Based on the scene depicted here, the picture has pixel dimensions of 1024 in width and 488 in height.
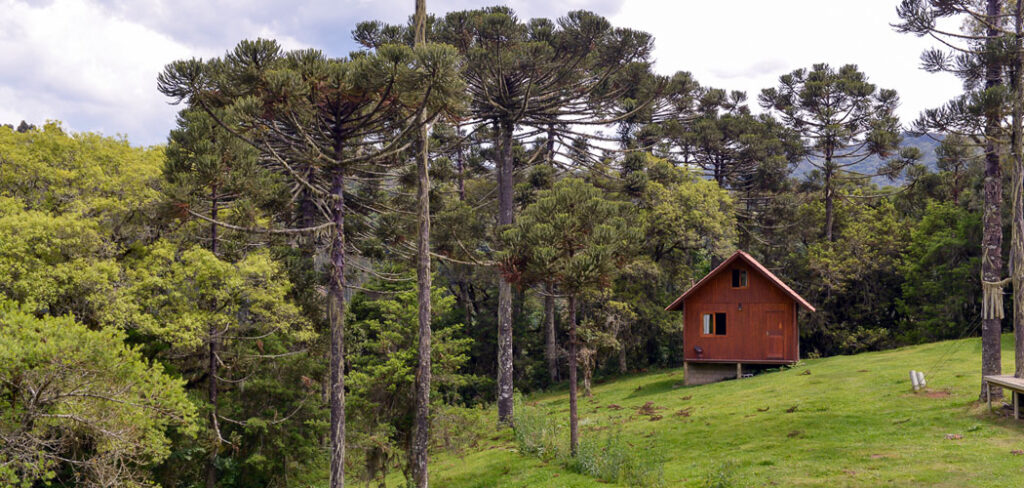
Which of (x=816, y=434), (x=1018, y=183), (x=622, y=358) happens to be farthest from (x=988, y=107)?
(x=622, y=358)

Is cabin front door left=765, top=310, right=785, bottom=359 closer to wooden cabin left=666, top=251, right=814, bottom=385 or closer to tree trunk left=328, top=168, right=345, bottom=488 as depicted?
wooden cabin left=666, top=251, right=814, bottom=385

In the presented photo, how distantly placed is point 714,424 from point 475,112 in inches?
611

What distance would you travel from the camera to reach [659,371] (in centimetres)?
4031

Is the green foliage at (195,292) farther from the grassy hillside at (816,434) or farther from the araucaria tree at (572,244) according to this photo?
the araucaria tree at (572,244)

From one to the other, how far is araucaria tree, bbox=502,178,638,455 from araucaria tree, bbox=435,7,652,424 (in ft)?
19.4

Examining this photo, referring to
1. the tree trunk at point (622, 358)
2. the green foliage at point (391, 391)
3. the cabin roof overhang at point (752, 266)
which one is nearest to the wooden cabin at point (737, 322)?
the cabin roof overhang at point (752, 266)

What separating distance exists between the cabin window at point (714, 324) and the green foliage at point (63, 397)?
79.3 feet

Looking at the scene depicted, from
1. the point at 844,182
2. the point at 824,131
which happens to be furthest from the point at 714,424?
the point at 844,182

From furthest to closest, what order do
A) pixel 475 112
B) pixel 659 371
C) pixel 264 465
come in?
pixel 659 371 < pixel 475 112 < pixel 264 465

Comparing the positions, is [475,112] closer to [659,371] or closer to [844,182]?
[659,371]

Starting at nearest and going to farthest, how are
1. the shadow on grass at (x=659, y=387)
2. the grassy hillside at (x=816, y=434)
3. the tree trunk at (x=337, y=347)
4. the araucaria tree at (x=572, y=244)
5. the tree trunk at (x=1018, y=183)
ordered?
1. the grassy hillside at (x=816, y=434)
2. the tree trunk at (x=337, y=347)
3. the tree trunk at (x=1018, y=183)
4. the araucaria tree at (x=572, y=244)
5. the shadow on grass at (x=659, y=387)

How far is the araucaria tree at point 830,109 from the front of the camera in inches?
1639

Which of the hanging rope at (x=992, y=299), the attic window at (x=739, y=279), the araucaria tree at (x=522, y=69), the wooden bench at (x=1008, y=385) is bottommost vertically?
the wooden bench at (x=1008, y=385)

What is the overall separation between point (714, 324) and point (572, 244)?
16.6m
